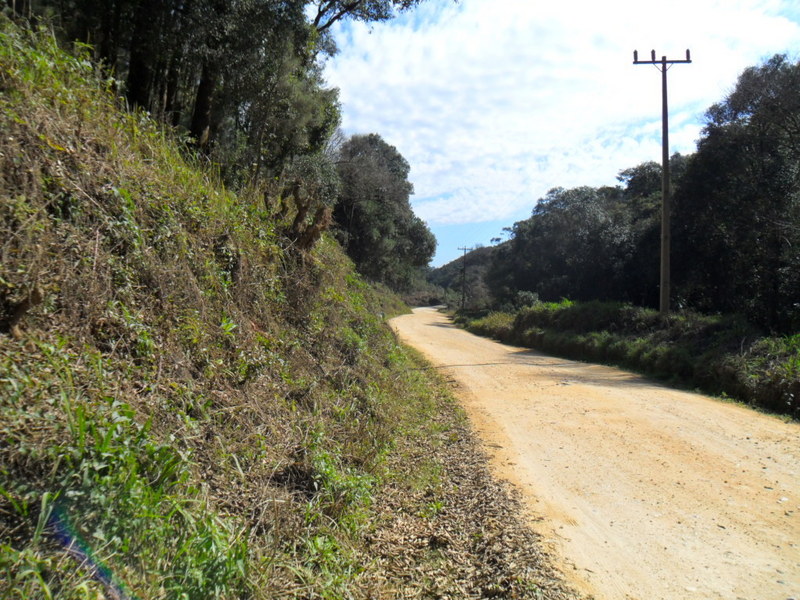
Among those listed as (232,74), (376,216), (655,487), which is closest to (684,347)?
(655,487)

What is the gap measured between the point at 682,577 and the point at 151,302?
442cm

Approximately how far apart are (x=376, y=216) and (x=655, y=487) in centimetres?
2699

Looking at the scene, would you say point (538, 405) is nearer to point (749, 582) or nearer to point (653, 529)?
point (653, 529)

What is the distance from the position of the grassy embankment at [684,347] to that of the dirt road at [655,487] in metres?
0.86

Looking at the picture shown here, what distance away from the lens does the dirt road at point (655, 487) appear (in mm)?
3912

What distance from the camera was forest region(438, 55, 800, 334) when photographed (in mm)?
14930

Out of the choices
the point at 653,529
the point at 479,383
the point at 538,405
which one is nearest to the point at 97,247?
the point at 653,529

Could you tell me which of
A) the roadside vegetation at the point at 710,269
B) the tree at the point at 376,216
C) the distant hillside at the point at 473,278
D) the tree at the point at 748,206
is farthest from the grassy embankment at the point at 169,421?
the distant hillside at the point at 473,278

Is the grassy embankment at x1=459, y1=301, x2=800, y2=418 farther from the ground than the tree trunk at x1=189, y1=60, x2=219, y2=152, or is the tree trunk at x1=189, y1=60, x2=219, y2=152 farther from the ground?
the tree trunk at x1=189, y1=60, x2=219, y2=152

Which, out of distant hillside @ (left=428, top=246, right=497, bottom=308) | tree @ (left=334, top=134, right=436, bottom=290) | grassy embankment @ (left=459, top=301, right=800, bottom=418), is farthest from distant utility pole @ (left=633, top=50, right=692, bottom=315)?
distant hillside @ (left=428, top=246, right=497, bottom=308)

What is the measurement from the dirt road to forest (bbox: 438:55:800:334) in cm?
658

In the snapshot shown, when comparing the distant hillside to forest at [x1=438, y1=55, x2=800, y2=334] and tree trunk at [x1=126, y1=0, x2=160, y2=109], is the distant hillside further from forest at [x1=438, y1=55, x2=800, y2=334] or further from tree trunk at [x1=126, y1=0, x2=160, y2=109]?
tree trunk at [x1=126, y1=0, x2=160, y2=109]

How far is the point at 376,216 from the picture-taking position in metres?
31.5

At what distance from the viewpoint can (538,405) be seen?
9.91 m
